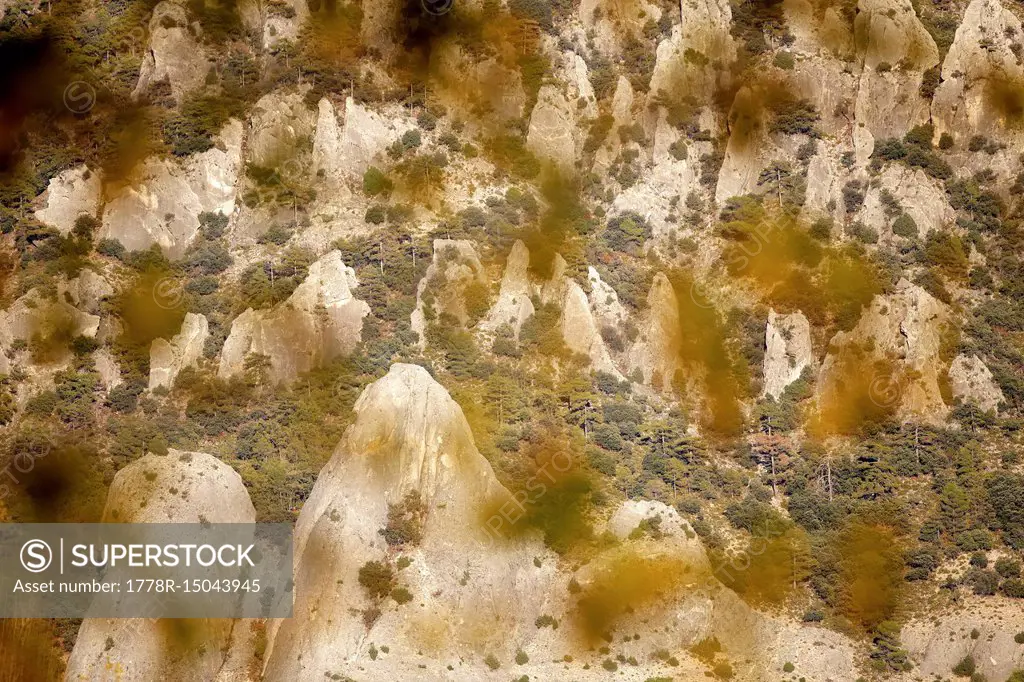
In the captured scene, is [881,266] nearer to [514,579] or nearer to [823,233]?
[823,233]

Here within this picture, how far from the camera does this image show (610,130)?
276 ft

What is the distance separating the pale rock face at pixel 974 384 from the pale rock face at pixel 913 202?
24.8 feet

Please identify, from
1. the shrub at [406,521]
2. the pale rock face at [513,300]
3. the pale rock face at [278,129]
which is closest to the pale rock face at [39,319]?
the pale rock face at [278,129]

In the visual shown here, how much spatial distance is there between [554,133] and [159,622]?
33.4 m

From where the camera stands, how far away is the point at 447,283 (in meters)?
75.9

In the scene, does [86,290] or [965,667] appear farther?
[86,290]

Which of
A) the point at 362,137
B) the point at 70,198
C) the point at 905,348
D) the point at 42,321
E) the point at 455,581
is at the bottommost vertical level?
the point at 455,581

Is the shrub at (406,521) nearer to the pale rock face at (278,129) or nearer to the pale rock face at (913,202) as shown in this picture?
the pale rock face at (278,129)

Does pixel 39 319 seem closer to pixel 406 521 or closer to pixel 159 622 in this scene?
pixel 159 622

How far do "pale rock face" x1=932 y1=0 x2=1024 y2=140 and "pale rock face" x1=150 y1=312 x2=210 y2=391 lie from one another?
40.1 m

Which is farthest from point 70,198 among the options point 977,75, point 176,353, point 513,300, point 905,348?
point 977,75

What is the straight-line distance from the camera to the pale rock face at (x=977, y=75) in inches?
3241

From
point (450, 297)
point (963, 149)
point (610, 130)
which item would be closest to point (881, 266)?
point (963, 149)

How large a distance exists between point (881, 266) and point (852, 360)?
19.0ft
